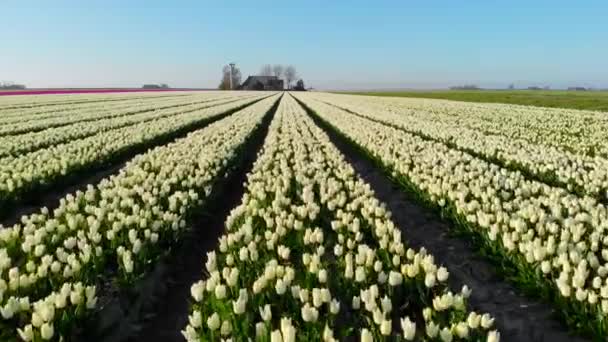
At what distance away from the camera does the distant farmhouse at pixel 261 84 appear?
527ft

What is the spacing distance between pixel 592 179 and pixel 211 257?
7460mm

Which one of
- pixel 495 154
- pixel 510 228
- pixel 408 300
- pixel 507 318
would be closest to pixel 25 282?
pixel 408 300

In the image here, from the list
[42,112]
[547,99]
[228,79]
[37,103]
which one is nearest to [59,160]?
[42,112]

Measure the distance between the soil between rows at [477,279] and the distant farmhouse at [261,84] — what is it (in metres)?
153

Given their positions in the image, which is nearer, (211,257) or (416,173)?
(211,257)

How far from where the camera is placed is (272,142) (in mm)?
15023

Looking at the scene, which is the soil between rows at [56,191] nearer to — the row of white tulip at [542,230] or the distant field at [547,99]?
the row of white tulip at [542,230]

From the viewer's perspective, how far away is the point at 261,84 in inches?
6319

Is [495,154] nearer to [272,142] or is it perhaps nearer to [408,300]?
[272,142]

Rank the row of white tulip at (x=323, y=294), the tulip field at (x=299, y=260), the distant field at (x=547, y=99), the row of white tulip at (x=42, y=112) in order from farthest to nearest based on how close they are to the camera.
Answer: the distant field at (x=547, y=99) → the row of white tulip at (x=42, y=112) → the tulip field at (x=299, y=260) → the row of white tulip at (x=323, y=294)

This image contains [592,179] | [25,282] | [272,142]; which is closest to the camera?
[25,282]

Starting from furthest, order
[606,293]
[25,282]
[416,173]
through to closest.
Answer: [416,173] → [25,282] → [606,293]

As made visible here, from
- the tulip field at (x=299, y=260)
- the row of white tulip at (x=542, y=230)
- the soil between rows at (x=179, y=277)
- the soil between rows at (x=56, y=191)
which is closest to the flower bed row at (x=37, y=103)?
the soil between rows at (x=56, y=191)

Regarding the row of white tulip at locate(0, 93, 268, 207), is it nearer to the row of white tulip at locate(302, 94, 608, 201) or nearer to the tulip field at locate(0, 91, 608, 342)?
the tulip field at locate(0, 91, 608, 342)
